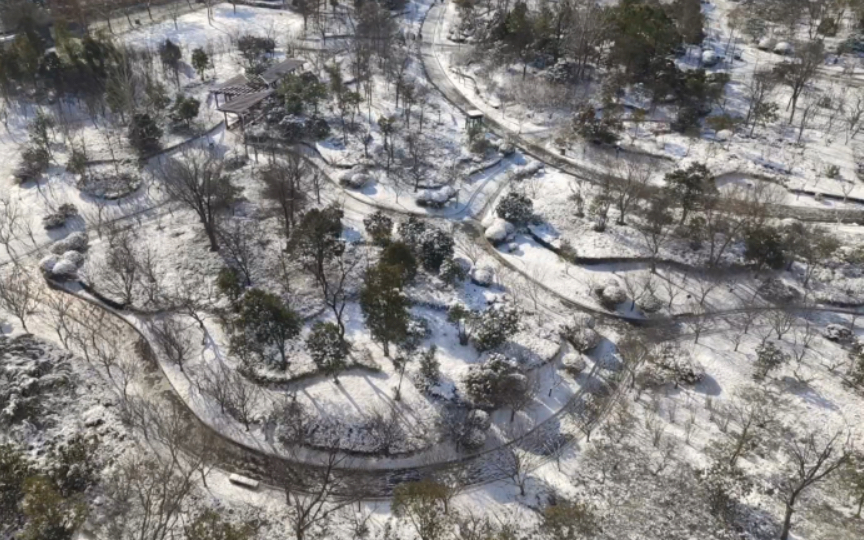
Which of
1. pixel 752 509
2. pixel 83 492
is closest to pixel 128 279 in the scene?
pixel 83 492

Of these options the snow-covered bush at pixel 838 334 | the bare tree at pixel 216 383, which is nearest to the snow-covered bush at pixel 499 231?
the bare tree at pixel 216 383

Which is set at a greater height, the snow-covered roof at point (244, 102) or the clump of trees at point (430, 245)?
the snow-covered roof at point (244, 102)

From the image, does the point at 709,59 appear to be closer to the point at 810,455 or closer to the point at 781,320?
the point at 781,320

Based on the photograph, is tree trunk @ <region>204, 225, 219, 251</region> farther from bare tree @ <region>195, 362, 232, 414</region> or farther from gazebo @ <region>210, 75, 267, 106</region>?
gazebo @ <region>210, 75, 267, 106</region>

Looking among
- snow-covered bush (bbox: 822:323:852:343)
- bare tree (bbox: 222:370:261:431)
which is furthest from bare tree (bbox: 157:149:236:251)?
snow-covered bush (bbox: 822:323:852:343)

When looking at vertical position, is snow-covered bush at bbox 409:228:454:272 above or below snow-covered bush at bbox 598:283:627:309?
above

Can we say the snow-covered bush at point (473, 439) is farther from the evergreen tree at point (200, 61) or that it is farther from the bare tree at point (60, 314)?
the evergreen tree at point (200, 61)
